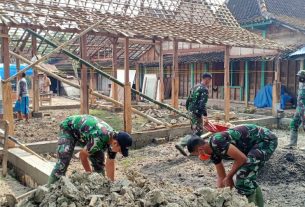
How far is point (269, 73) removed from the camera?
1595 centimetres

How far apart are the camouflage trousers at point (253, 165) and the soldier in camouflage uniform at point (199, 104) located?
3.01 meters

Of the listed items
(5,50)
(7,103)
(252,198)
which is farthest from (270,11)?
(252,198)

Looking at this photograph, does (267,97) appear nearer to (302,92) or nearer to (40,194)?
(302,92)

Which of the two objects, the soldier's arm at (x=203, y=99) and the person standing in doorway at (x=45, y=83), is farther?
the person standing in doorway at (x=45, y=83)

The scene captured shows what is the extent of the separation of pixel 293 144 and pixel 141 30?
4.67 m

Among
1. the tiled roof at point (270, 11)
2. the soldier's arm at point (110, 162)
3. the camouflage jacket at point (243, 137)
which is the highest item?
the tiled roof at point (270, 11)

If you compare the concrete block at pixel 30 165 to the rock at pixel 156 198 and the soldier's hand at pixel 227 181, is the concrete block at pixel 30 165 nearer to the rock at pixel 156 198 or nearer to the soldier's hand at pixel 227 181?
the rock at pixel 156 198

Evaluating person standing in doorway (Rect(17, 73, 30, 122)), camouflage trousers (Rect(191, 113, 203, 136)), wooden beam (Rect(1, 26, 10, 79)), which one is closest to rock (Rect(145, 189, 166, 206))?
camouflage trousers (Rect(191, 113, 203, 136))

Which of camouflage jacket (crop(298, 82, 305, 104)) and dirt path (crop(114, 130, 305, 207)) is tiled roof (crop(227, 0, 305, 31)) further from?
dirt path (crop(114, 130, 305, 207))

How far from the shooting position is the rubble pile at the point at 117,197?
3449 mm

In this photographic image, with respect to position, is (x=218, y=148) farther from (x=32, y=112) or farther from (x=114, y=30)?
(x=32, y=112)

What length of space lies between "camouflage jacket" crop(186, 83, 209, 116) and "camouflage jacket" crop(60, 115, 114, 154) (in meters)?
3.12

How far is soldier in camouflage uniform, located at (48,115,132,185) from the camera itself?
386 cm

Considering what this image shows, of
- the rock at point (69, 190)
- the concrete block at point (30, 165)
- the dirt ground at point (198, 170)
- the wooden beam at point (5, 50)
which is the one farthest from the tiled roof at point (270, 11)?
the rock at point (69, 190)
